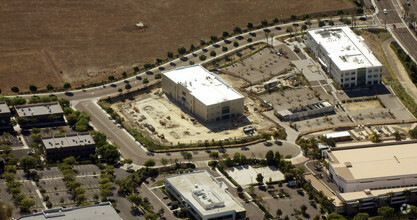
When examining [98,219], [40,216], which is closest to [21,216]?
[40,216]

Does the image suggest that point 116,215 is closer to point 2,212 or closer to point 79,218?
point 79,218

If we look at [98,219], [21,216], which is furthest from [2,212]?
[98,219]

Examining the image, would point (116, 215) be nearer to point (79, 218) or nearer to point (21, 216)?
point (79, 218)

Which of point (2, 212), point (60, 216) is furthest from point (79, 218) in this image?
point (2, 212)

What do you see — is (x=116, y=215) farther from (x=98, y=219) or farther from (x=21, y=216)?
(x=21, y=216)

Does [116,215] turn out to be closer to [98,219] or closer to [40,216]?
[98,219]

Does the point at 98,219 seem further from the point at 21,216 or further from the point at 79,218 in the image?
the point at 21,216
